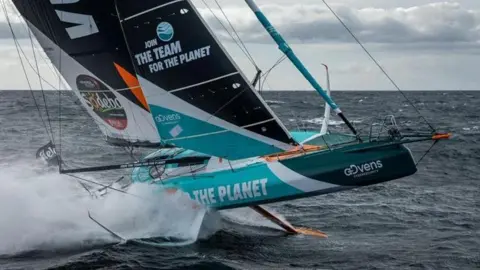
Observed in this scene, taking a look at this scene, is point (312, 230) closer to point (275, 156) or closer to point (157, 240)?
point (275, 156)

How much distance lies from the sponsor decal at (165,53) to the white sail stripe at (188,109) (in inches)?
13.0

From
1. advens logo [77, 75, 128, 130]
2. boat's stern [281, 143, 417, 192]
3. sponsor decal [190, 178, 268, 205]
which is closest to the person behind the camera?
boat's stern [281, 143, 417, 192]

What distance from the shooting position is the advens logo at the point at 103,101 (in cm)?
1414

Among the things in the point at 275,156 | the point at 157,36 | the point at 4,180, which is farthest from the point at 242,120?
the point at 4,180

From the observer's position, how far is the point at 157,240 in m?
12.0

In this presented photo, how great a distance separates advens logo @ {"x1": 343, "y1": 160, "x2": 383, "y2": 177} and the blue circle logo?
366 centimetres

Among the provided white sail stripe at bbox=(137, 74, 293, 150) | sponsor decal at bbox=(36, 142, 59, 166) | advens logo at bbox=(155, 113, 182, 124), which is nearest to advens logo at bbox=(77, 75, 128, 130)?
sponsor decal at bbox=(36, 142, 59, 166)

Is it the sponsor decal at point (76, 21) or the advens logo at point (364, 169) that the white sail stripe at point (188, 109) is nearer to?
the advens logo at point (364, 169)

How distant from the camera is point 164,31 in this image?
425 inches

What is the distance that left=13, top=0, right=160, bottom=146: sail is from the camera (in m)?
13.2

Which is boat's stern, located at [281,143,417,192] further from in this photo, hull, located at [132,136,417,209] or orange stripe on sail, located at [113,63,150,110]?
orange stripe on sail, located at [113,63,150,110]

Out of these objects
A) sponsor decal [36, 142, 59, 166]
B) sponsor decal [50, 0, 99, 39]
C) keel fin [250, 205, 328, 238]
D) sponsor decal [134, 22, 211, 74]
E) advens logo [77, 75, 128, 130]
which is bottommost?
keel fin [250, 205, 328, 238]

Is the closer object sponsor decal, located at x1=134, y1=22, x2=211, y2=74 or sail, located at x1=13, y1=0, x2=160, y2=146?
sponsor decal, located at x1=134, y1=22, x2=211, y2=74

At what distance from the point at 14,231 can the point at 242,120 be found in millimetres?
4573
